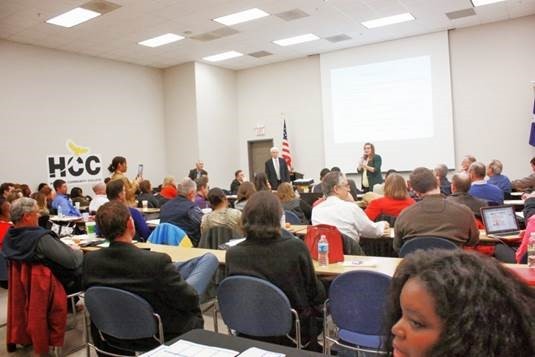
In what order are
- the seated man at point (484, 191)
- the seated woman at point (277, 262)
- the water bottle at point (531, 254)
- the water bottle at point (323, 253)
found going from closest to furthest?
1. the seated woman at point (277, 262)
2. the water bottle at point (531, 254)
3. the water bottle at point (323, 253)
4. the seated man at point (484, 191)

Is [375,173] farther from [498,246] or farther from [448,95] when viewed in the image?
[498,246]

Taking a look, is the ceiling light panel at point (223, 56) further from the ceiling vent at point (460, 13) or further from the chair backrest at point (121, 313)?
the chair backrest at point (121, 313)

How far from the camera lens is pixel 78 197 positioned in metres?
9.21

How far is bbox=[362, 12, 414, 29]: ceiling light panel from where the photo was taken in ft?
28.8

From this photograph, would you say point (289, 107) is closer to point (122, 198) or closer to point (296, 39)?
point (296, 39)

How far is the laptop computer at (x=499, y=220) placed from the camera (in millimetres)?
3986

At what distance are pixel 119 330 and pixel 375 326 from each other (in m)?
1.36

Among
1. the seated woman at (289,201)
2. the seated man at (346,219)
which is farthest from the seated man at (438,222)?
the seated woman at (289,201)

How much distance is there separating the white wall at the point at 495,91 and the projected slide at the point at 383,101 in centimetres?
68

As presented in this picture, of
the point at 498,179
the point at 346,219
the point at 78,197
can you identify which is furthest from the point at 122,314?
the point at 78,197

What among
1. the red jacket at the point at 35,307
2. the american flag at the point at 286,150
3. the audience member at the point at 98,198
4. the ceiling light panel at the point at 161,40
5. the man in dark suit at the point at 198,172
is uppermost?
the ceiling light panel at the point at 161,40

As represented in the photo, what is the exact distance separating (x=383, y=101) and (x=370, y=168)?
2460 millimetres

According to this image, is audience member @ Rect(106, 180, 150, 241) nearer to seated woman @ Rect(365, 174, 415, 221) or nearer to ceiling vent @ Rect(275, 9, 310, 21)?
seated woman @ Rect(365, 174, 415, 221)

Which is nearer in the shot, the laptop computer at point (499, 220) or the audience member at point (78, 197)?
the laptop computer at point (499, 220)
